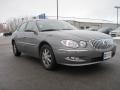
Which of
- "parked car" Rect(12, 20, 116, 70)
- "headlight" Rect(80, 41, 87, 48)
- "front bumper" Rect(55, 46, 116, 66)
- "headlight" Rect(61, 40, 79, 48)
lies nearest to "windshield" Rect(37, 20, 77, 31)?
"parked car" Rect(12, 20, 116, 70)

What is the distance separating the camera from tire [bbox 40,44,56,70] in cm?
481

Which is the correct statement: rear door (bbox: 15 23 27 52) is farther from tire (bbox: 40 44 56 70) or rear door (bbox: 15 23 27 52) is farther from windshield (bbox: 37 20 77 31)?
tire (bbox: 40 44 56 70)

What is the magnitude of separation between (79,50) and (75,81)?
0.75m

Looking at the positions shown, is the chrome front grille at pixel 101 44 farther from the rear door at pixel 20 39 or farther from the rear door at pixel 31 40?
the rear door at pixel 20 39

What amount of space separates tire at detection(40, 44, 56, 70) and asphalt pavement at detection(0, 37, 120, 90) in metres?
0.16

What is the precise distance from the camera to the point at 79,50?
4.31 m

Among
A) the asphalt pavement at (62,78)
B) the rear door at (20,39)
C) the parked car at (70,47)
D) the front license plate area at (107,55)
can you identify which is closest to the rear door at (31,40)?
the parked car at (70,47)

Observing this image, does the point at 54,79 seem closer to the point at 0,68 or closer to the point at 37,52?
the point at 37,52

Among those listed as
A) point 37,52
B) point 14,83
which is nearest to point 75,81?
point 14,83

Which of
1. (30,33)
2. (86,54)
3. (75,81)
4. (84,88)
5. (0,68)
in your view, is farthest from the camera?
(30,33)

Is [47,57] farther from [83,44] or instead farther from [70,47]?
[83,44]

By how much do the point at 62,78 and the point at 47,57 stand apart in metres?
0.95

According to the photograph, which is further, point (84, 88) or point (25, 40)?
point (25, 40)

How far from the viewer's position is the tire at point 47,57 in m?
4.81
